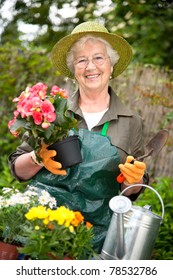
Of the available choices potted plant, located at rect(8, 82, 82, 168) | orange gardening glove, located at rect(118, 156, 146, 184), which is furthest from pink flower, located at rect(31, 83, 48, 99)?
orange gardening glove, located at rect(118, 156, 146, 184)

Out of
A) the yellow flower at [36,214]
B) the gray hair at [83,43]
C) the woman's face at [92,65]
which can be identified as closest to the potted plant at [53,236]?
the yellow flower at [36,214]

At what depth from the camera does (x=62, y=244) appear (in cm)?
173

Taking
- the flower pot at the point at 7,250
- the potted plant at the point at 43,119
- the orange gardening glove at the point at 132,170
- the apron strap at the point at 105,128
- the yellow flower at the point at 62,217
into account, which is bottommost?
the flower pot at the point at 7,250

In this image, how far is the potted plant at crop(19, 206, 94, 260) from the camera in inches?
66.3

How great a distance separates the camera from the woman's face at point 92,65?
226 cm

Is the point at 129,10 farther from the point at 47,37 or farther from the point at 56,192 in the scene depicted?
the point at 56,192

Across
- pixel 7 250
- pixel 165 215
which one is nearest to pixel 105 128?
pixel 7 250

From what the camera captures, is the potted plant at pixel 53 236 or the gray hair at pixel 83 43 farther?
the gray hair at pixel 83 43

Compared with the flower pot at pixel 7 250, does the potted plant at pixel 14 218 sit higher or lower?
higher

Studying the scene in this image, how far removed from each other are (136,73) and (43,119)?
3092 millimetres

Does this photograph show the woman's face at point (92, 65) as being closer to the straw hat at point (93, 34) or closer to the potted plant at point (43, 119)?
the straw hat at point (93, 34)

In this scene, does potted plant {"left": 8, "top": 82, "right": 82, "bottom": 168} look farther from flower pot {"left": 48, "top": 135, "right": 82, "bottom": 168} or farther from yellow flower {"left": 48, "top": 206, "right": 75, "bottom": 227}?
yellow flower {"left": 48, "top": 206, "right": 75, "bottom": 227}

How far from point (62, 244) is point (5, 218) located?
30cm
